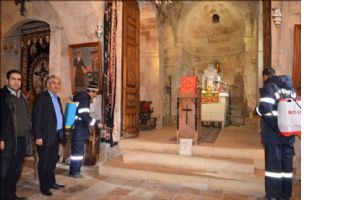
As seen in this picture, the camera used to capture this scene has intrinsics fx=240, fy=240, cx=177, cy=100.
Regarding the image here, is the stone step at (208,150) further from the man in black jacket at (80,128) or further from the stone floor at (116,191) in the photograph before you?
the man in black jacket at (80,128)

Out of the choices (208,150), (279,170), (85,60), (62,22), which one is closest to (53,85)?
(85,60)

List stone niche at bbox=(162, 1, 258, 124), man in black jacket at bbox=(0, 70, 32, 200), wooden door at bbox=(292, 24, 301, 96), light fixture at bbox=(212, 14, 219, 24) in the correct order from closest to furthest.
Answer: man in black jacket at bbox=(0, 70, 32, 200), wooden door at bbox=(292, 24, 301, 96), stone niche at bbox=(162, 1, 258, 124), light fixture at bbox=(212, 14, 219, 24)

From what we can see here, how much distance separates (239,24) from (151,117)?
730cm

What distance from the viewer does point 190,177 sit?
4.39 meters

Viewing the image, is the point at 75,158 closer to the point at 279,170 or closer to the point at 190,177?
the point at 190,177

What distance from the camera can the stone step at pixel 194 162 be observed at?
4.61 m

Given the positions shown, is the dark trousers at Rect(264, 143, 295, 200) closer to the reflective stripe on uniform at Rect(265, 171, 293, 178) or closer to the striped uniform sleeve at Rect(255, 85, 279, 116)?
the reflective stripe on uniform at Rect(265, 171, 293, 178)

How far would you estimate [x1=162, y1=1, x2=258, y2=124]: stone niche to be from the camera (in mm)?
11461

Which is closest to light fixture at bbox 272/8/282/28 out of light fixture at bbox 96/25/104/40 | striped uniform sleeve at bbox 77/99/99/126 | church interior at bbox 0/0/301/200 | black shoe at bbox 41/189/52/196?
church interior at bbox 0/0/301/200

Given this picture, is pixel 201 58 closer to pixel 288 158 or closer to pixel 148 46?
pixel 148 46

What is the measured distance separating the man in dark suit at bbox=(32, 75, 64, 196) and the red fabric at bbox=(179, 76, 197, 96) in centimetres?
260

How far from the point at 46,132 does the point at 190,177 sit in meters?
2.57

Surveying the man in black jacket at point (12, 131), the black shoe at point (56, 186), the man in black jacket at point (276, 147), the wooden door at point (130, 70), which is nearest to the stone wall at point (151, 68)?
the wooden door at point (130, 70)

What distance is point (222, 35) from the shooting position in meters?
13.6
